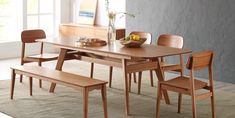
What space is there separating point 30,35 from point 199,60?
2796mm

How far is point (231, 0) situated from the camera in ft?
21.6

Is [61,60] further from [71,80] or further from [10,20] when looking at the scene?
[10,20]

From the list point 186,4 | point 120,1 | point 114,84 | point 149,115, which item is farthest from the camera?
point 120,1

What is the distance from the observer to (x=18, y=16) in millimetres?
9062

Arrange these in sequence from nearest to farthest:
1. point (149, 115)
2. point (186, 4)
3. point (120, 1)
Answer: point (149, 115)
point (186, 4)
point (120, 1)

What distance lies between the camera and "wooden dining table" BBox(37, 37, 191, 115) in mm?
5020

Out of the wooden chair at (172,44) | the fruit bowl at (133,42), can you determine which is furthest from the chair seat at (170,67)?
the fruit bowl at (133,42)

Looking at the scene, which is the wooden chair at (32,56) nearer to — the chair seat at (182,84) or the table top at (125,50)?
the table top at (125,50)

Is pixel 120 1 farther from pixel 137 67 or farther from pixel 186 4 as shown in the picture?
pixel 137 67

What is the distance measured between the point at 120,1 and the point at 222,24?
2.52 metres

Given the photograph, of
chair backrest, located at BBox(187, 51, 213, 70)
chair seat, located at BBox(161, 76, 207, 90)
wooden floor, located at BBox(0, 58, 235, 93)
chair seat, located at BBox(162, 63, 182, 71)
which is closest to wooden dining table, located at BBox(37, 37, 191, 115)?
chair seat, located at BBox(162, 63, 182, 71)

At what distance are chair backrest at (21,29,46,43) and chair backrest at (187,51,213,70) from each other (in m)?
2.76

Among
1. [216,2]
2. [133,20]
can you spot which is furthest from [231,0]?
[133,20]

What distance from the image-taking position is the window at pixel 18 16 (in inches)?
353
